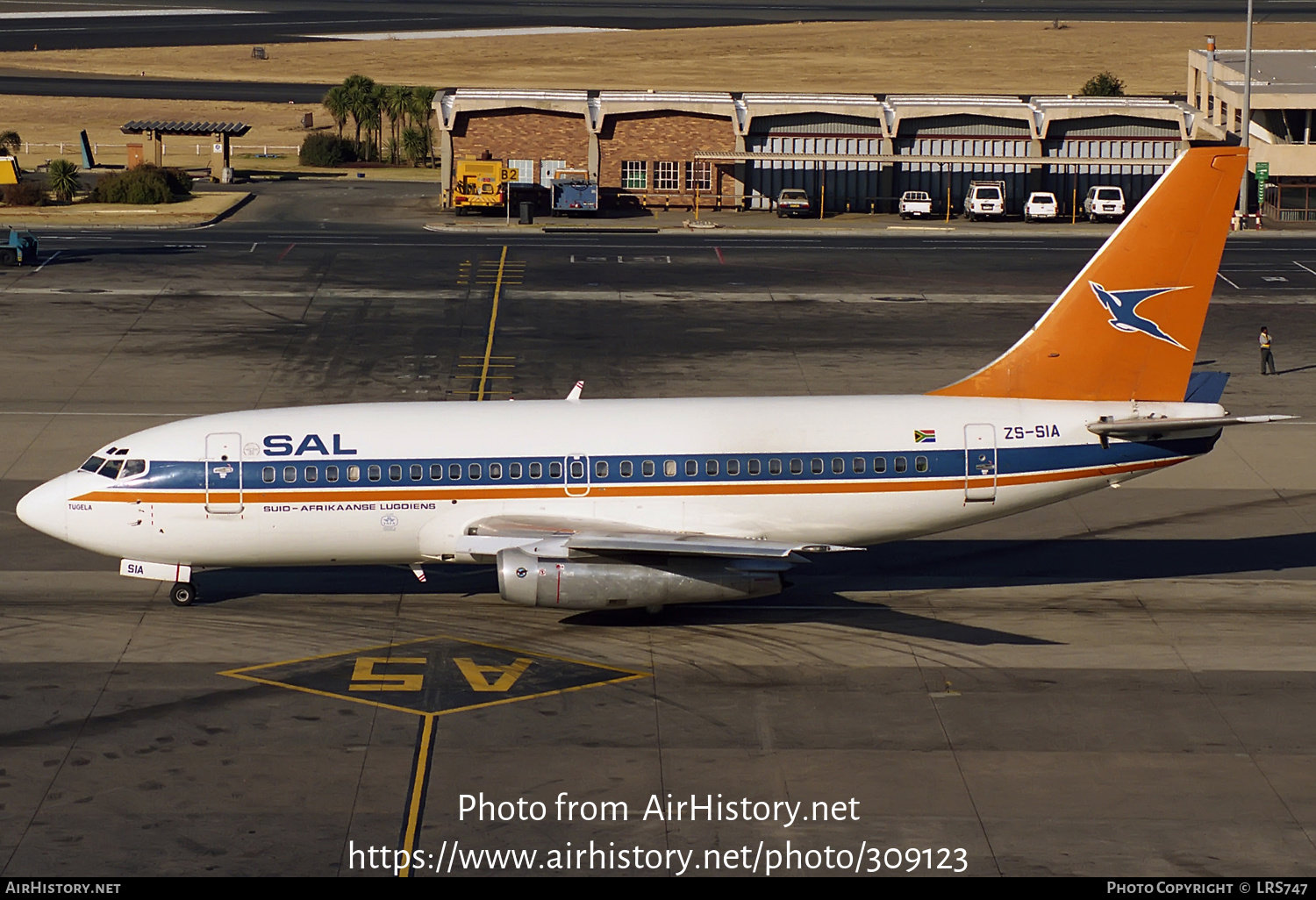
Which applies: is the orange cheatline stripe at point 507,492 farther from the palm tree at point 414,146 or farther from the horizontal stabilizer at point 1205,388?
the palm tree at point 414,146

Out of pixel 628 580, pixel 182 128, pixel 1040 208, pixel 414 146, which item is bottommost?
pixel 628 580

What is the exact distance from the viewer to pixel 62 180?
314 ft

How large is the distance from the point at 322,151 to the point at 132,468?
290ft

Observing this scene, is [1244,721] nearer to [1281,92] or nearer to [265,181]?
[1281,92]

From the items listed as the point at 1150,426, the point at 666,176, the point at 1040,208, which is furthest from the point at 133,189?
the point at 1150,426

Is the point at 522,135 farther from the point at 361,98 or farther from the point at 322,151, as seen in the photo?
the point at 361,98

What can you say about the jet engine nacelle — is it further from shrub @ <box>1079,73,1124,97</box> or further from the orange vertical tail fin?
shrub @ <box>1079,73,1124,97</box>

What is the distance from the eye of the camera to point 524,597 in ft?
100

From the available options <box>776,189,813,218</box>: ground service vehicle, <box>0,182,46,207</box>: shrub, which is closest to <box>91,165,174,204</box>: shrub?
<box>0,182,46,207</box>: shrub

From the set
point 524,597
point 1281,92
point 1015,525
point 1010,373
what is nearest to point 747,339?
point 1015,525

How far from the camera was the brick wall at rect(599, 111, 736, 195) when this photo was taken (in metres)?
101

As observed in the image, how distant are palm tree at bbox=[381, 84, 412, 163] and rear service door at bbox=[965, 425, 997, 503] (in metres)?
93.1

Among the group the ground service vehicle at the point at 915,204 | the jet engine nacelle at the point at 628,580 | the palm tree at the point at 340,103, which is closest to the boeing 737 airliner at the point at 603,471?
the jet engine nacelle at the point at 628,580

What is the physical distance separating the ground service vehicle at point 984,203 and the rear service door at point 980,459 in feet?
225
